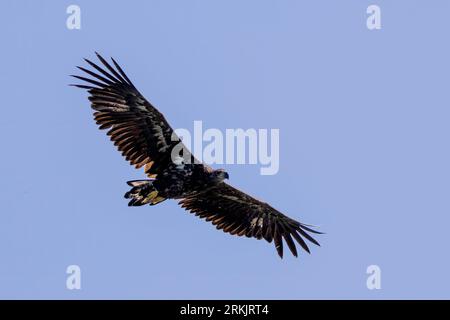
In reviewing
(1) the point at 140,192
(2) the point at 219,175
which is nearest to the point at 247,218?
(2) the point at 219,175

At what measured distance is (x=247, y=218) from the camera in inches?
861

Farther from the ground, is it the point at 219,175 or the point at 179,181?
the point at 219,175

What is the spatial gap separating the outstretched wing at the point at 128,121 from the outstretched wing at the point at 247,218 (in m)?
1.82

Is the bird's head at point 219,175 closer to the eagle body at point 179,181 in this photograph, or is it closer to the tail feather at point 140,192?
the eagle body at point 179,181

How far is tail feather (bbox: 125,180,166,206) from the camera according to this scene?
64.4 feet

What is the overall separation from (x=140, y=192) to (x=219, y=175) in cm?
170

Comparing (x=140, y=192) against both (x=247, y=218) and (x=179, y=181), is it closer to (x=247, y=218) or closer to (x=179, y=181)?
(x=179, y=181)

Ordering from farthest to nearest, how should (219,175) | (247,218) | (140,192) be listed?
(247,218) < (219,175) < (140,192)

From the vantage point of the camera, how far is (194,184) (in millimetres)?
20031

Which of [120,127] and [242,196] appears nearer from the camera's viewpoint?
[120,127]

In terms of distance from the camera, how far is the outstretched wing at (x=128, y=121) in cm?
2006
